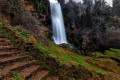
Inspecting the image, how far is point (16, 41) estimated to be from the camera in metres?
4.21

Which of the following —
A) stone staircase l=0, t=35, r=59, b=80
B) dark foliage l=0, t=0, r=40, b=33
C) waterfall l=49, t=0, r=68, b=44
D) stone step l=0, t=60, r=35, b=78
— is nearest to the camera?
stone step l=0, t=60, r=35, b=78

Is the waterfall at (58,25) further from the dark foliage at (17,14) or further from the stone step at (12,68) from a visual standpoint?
the stone step at (12,68)

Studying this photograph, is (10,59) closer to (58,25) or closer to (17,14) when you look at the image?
(17,14)

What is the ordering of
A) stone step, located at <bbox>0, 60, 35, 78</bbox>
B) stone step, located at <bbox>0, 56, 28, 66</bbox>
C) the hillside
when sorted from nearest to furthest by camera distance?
stone step, located at <bbox>0, 60, 35, 78</bbox>, stone step, located at <bbox>0, 56, 28, 66</bbox>, the hillside

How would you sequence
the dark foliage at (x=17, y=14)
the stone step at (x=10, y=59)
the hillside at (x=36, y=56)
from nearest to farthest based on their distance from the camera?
the stone step at (x=10, y=59) < the hillside at (x=36, y=56) < the dark foliage at (x=17, y=14)

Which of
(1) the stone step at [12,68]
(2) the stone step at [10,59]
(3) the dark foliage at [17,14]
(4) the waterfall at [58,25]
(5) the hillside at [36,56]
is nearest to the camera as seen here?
(1) the stone step at [12,68]

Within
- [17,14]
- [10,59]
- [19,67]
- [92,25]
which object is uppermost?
[17,14]

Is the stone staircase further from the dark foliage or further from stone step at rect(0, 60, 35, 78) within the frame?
the dark foliage

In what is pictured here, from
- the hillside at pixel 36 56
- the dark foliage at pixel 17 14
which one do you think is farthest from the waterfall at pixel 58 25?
the dark foliage at pixel 17 14

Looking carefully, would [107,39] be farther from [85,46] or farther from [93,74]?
[93,74]

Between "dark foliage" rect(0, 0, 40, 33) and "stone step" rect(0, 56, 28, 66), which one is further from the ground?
"dark foliage" rect(0, 0, 40, 33)

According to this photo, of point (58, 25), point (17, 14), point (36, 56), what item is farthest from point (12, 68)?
point (58, 25)

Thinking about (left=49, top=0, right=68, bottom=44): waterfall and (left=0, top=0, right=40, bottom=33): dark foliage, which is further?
(left=49, top=0, right=68, bottom=44): waterfall

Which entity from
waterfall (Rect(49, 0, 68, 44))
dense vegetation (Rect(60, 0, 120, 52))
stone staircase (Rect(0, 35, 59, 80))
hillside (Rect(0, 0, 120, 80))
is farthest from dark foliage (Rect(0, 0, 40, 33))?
dense vegetation (Rect(60, 0, 120, 52))
